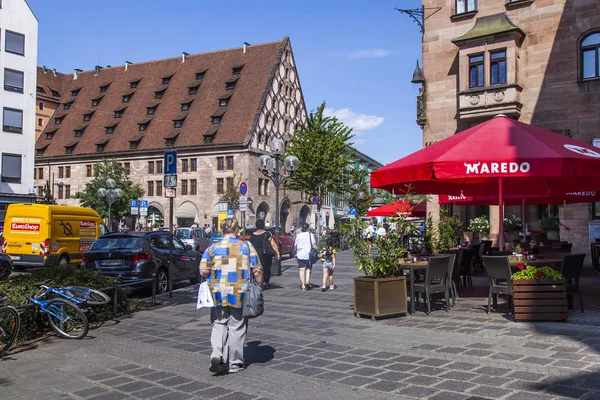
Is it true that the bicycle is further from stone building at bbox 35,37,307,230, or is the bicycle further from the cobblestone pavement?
stone building at bbox 35,37,307,230

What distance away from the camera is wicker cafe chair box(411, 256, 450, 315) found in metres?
9.48

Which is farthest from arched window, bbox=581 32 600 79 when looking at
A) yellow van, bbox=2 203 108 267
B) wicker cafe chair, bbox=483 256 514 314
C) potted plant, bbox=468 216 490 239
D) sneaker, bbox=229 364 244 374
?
sneaker, bbox=229 364 244 374

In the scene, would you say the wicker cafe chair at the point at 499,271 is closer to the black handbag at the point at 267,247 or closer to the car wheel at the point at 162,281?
the black handbag at the point at 267,247

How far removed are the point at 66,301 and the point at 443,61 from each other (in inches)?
795

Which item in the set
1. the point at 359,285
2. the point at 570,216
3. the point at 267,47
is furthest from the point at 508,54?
the point at 267,47

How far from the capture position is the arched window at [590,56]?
21469 mm

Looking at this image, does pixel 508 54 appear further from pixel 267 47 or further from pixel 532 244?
pixel 267 47

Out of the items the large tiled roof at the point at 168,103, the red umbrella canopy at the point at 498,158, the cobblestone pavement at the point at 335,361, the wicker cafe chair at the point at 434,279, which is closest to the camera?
the cobblestone pavement at the point at 335,361

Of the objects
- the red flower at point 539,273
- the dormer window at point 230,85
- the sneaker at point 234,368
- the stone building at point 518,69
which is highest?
the dormer window at point 230,85

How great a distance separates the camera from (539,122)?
876 inches

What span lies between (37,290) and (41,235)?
10.9m

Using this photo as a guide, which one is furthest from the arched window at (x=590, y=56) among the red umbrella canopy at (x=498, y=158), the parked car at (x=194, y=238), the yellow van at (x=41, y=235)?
the parked car at (x=194, y=238)

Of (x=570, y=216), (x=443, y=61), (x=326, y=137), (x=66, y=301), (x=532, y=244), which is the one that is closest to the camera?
(x=66, y=301)

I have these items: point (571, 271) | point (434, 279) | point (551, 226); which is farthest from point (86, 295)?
point (551, 226)
